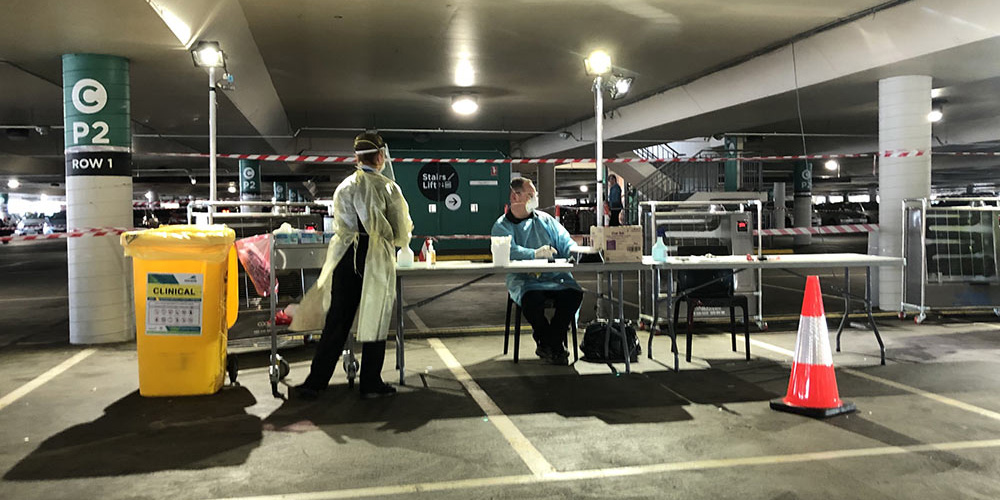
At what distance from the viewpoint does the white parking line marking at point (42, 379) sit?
4.64 metres

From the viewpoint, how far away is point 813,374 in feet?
13.7

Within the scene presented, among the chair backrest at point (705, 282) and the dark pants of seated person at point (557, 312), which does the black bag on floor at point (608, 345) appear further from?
the chair backrest at point (705, 282)

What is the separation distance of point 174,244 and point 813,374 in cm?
411

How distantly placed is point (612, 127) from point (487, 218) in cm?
416

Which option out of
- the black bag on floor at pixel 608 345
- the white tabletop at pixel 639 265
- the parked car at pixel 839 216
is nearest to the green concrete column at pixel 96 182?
the white tabletop at pixel 639 265

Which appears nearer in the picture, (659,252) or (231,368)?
(231,368)

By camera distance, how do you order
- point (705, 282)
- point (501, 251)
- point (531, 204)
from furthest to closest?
point (705, 282), point (531, 204), point (501, 251)

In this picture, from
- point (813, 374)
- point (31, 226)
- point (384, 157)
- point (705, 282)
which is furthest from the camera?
point (31, 226)

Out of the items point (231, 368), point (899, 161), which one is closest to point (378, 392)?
point (231, 368)

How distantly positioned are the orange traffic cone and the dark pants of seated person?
68.2 inches

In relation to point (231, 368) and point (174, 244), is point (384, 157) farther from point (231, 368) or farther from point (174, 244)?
point (231, 368)

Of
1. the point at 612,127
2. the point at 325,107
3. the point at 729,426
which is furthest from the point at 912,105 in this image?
the point at 325,107

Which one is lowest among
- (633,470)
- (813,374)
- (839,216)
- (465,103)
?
(633,470)

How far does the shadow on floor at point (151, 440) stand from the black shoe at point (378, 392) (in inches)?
28.4
